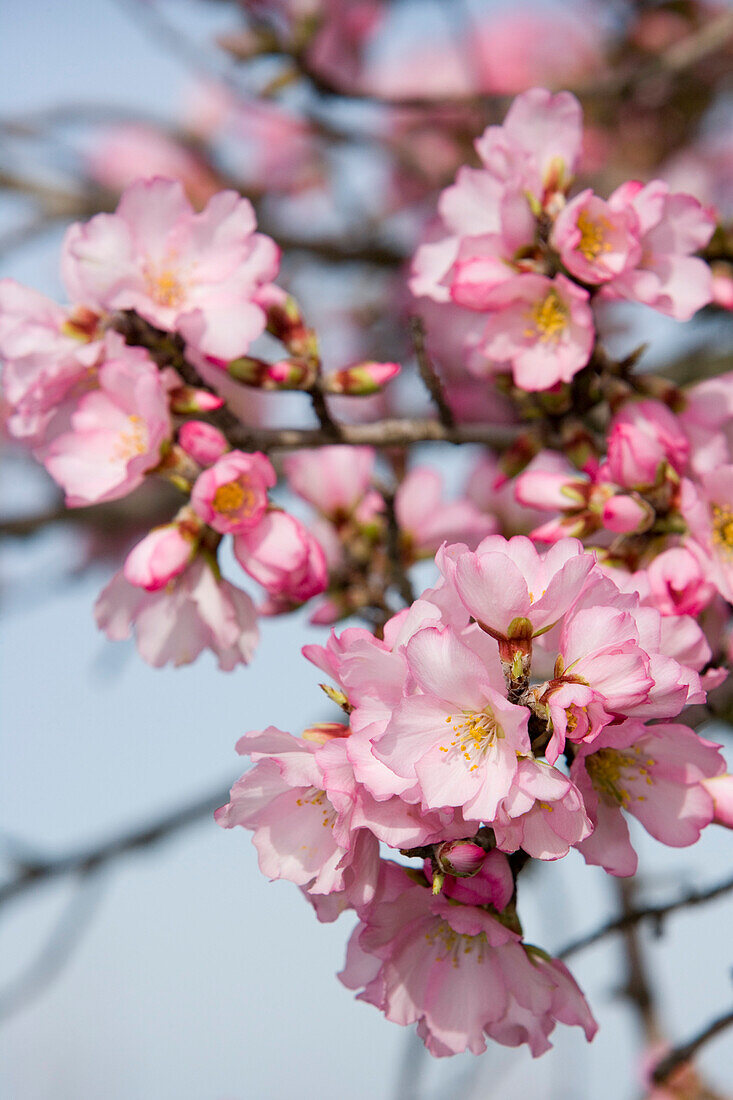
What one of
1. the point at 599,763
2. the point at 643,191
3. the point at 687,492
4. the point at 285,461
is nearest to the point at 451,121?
the point at 285,461

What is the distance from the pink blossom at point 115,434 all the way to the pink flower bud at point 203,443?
3 centimetres

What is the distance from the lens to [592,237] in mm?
1321

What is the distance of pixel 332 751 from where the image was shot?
0.96 metres

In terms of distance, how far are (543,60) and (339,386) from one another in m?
3.91

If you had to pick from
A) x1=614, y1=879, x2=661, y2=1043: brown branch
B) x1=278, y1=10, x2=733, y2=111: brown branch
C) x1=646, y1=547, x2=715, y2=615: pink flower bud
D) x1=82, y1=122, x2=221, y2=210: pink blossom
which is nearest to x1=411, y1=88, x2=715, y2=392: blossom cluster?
x1=646, y1=547, x2=715, y2=615: pink flower bud

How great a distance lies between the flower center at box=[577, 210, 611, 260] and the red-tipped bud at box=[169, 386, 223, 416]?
0.53 m

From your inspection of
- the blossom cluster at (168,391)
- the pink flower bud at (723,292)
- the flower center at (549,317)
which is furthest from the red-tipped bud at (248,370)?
the pink flower bud at (723,292)

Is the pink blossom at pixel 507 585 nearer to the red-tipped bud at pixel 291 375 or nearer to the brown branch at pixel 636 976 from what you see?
the red-tipped bud at pixel 291 375

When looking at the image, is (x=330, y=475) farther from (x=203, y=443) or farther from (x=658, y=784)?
(x=658, y=784)

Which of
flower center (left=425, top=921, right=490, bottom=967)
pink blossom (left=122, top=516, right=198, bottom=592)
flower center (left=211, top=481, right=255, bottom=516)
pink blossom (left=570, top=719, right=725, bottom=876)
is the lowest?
flower center (left=425, top=921, right=490, bottom=967)

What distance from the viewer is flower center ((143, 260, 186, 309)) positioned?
137cm

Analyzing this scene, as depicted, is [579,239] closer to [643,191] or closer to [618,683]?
[643,191]

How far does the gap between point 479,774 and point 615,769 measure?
0.78 ft

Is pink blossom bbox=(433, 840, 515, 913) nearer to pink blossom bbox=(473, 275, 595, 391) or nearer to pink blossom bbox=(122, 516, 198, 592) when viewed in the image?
pink blossom bbox=(122, 516, 198, 592)
